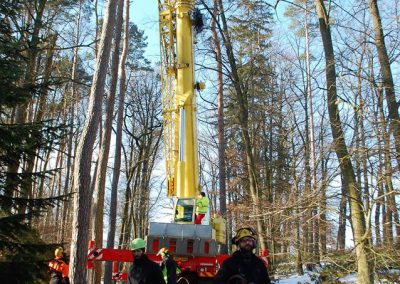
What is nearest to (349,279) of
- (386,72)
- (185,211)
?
(185,211)

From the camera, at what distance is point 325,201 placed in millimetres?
10117

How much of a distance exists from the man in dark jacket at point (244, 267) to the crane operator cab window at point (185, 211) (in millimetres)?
6834

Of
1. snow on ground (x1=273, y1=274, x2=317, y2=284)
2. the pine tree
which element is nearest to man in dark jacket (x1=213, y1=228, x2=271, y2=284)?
the pine tree

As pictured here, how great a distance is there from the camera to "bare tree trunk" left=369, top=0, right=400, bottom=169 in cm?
892

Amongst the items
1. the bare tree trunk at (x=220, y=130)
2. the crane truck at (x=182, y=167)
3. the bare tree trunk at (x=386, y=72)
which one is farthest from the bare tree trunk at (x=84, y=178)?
the bare tree trunk at (x=220, y=130)

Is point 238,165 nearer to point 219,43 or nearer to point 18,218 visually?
point 219,43

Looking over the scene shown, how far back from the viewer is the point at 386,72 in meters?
9.87

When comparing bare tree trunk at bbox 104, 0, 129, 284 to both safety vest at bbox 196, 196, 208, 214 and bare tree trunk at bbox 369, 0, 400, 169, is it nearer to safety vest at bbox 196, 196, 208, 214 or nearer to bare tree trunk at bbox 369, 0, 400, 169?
safety vest at bbox 196, 196, 208, 214

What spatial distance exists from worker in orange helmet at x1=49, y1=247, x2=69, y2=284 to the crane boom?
358cm

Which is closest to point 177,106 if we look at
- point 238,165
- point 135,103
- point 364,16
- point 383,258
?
point 364,16

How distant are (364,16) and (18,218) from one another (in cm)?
921

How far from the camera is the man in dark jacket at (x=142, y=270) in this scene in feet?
18.6

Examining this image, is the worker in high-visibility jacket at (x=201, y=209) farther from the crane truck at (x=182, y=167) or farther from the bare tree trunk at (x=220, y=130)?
the bare tree trunk at (x=220, y=130)

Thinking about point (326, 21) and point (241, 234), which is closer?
point (241, 234)
